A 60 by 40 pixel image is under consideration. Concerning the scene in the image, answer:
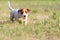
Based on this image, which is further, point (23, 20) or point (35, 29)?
point (23, 20)

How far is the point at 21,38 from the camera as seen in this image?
7.19 metres

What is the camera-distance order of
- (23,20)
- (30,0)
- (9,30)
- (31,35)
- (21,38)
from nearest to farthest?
(21,38) < (31,35) < (9,30) < (23,20) < (30,0)

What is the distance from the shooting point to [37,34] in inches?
306

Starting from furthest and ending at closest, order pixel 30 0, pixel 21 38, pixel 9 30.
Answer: pixel 30 0 → pixel 9 30 → pixel 21 38

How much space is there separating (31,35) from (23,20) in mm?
2210

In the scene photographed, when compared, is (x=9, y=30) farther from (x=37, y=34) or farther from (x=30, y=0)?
(x=30, y=0)

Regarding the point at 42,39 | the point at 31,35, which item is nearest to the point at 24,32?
the point at 31,35

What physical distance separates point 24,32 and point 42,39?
0.76 meters

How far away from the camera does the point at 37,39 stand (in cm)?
726

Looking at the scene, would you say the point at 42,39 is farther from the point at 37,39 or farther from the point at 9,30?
the point at 9,30

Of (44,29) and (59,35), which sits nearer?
(59,35)

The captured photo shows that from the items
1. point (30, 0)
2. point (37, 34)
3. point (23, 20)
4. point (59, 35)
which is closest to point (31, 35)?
point (37, 34)

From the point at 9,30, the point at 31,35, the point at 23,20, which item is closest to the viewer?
the point at 31,35

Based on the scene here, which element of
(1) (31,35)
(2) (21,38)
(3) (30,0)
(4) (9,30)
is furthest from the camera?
(3) (30,0)
